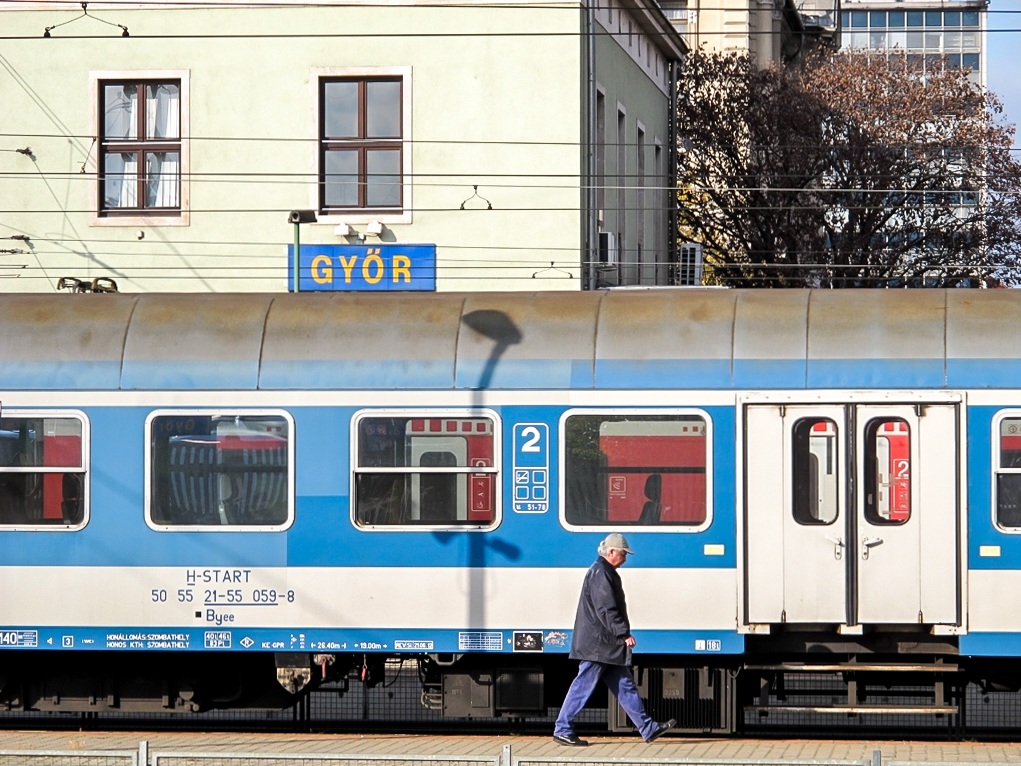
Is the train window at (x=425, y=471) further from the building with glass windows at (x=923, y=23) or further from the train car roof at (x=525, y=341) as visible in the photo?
the building with glass windows at (x=923, y=23)

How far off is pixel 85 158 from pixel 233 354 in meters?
12.8

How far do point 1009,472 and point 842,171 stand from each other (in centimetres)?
3242

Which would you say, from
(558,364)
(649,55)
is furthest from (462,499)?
(649,55)

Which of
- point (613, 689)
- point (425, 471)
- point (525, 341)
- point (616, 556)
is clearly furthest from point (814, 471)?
point (425, 471)

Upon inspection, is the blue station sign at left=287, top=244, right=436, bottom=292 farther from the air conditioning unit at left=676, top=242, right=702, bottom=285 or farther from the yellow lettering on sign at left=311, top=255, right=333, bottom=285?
the air conditioning unit at left=676, top=242, right=702, bottom=285

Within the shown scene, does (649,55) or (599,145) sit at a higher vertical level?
(649,55)

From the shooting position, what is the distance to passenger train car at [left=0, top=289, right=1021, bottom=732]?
1211cm

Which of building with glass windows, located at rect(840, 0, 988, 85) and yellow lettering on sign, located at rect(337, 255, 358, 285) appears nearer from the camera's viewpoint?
yellow lettering on sign, located at rect(337, 255, 358, 285)

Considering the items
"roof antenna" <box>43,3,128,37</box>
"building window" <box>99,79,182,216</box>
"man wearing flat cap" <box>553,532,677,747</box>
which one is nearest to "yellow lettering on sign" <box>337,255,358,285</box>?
"building window" <box>99,79,182,216</box>

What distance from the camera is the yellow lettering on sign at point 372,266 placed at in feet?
79.1

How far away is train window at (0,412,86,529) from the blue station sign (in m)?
11.4

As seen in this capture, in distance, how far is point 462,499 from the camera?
40.7 ft

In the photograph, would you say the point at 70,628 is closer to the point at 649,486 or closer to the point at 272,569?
the point at 272,569

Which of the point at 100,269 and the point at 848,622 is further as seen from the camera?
the point at 100,269
